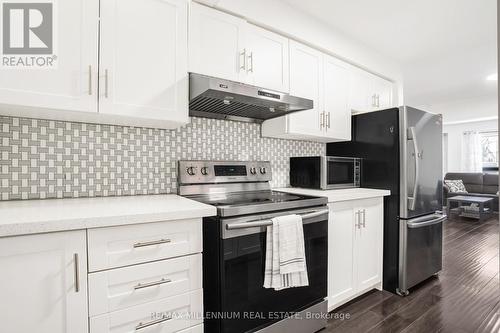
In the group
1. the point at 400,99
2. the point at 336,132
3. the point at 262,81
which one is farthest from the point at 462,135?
the point at 262,81

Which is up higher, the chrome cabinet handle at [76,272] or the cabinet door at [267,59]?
the cabinet door at [267,59]

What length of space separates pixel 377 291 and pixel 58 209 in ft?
8.03

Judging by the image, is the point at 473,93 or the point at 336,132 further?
the point at 473,93

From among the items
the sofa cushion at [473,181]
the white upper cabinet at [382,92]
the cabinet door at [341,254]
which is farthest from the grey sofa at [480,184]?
the cabinet door at [341,254]

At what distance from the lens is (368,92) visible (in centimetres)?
270

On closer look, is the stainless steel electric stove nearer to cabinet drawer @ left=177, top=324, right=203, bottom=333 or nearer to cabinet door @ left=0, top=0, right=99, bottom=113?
cabinet drawer @ left=177, top=324, right=203, bottom=333

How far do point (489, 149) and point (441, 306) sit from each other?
708 cm

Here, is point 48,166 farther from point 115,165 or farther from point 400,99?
point 400,99

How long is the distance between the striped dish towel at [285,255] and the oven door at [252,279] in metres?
0.04

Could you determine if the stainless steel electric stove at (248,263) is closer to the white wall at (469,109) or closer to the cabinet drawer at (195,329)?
the cabinet drawer at (195,329)

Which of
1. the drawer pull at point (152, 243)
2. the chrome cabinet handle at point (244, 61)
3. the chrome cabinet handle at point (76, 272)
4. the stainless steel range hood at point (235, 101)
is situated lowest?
the chrome cabinet handle at point (76, 272)

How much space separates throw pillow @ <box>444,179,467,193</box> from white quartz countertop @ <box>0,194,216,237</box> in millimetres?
6869

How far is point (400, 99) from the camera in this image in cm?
309

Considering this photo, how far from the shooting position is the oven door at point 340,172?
2.20 meters
